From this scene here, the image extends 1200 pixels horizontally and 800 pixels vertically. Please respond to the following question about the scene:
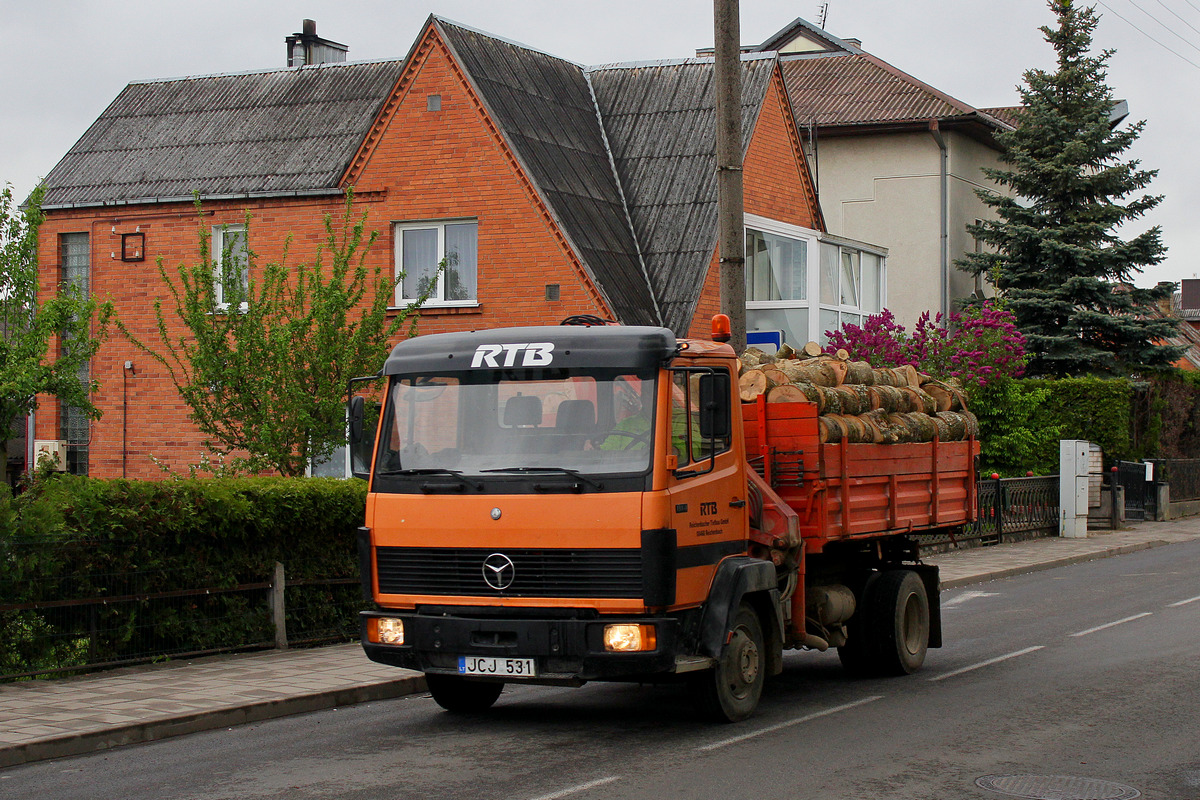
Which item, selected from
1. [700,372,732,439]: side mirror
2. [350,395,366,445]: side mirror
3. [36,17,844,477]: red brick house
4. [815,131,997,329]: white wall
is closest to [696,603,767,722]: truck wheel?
[700,372,732,439]: side mirror

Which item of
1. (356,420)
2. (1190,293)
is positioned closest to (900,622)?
(356,420)

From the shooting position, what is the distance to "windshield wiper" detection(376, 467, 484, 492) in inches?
350

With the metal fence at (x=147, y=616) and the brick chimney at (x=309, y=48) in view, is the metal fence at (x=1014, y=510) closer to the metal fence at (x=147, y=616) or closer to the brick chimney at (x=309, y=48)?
the metal fence at (x=147, y=616)

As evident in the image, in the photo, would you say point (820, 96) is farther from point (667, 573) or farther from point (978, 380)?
point (667, 573)

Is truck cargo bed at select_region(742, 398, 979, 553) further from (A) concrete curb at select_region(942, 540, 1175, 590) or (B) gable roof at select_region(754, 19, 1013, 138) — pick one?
(B) gable roof at select_region(754, 19, 1013, 138)

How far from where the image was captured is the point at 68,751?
8.77 metres

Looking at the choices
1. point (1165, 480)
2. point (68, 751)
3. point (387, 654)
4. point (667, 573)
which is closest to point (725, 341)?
point (667, 573)

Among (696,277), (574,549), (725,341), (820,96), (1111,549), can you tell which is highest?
(820,96)

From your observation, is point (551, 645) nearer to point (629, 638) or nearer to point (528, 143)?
point (629, 638)

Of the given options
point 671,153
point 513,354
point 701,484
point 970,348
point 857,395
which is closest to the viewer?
point 701,484

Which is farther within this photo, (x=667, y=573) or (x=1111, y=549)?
(x=1111, y=549)

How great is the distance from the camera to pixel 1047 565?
75.7 ft

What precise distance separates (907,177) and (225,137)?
19856 millimetres

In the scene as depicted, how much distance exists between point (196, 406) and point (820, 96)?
91.7 feet
